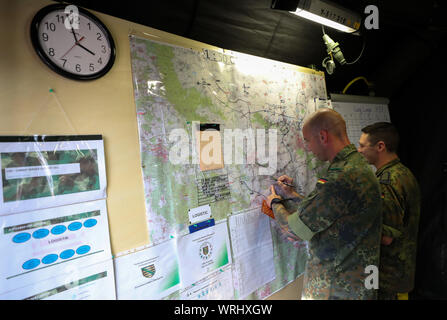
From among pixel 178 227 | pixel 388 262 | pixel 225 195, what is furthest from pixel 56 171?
pixel 388 262

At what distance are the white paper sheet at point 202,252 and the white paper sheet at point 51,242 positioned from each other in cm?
33

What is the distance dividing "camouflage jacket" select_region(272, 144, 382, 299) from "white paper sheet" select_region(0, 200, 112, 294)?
0.89 m

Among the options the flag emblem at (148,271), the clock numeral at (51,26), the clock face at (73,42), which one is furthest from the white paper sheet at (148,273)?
the clock numeral at (51,26)

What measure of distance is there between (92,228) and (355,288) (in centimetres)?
125

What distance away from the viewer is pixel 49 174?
2.20ft

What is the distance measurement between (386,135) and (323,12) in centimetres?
100

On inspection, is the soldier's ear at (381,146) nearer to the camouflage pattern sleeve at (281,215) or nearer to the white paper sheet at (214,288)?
the camouflage pattern sleeve at (281,215)

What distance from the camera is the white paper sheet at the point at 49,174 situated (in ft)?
2.01

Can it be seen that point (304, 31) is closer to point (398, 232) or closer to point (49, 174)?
point (398, 232)

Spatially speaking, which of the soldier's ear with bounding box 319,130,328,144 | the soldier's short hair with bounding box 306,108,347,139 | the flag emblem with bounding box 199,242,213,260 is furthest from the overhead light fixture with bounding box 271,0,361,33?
the flag emblem with bounding box 199,242,213,260

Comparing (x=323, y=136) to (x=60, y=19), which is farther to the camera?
(x=323, y=136)

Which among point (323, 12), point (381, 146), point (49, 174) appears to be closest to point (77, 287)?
point (49, 174)

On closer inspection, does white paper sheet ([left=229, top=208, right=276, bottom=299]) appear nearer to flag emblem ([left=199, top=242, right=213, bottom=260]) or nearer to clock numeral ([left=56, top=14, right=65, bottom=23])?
flag emblem ([left=199, top=242, right=213, bottom=260])

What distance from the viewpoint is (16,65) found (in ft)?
2.10
